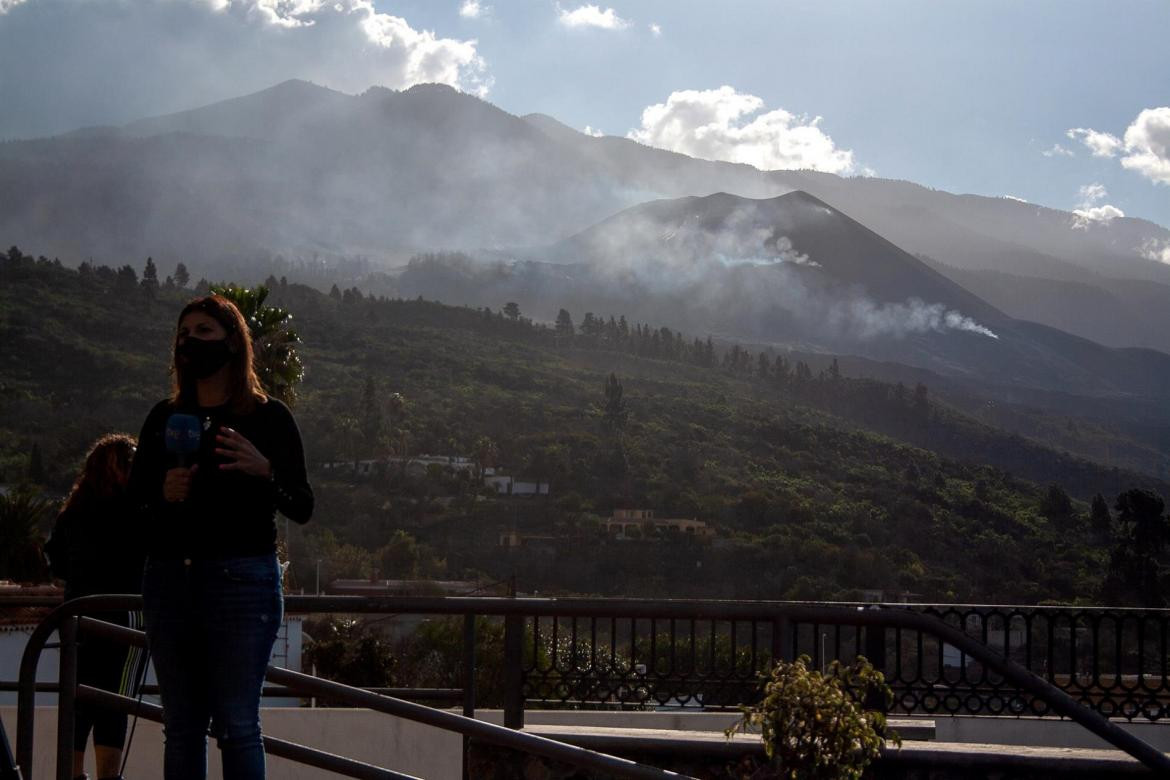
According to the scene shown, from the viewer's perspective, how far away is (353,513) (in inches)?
2181

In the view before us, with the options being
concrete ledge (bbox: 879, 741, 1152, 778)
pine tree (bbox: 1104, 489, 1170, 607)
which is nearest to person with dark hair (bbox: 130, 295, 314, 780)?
concrete ledge (bbox: 879, 741, 1152, 778)

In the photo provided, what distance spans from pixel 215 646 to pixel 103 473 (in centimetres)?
188

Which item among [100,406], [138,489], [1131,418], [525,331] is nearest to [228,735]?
[138,489]

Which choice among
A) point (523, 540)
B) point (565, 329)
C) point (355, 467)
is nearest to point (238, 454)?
point (523, 540)

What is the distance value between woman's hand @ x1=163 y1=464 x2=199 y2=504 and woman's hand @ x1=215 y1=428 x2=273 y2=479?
0.08 m

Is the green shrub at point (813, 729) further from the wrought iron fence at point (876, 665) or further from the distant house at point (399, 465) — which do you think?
the distant house at point (399, 465)

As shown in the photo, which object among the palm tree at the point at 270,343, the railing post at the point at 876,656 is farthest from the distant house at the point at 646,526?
the railing post at the point at 876,656

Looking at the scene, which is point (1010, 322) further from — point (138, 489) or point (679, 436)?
point (138, 489)

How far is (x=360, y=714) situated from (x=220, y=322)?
379 cm

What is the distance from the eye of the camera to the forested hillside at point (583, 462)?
51.2 m

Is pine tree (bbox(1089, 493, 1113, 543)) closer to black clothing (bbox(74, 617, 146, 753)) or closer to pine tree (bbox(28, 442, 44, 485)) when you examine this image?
pine tree (bbox(28, 442, 44, 485))

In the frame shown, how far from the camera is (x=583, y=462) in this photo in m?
64.2

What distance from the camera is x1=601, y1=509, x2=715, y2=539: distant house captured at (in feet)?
180

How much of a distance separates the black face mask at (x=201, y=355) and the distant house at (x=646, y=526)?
5120cm
